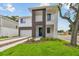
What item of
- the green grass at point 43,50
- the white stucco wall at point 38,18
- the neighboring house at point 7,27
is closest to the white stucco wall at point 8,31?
the neighboring house at point 7,27

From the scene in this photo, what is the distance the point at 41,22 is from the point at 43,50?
3.37 feet

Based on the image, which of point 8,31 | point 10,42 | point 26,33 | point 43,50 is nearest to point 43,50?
point 43,50

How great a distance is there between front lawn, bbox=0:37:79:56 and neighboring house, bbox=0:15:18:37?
0.58m

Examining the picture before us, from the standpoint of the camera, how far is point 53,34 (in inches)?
207

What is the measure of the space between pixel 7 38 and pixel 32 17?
1144 mm

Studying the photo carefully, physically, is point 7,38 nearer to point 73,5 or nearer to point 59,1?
point 59,1

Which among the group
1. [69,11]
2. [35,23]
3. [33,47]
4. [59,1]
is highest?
[59,1]

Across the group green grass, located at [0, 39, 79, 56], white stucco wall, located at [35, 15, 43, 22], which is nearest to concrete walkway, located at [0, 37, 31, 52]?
green grass, located at [0, 39, 79, 56]

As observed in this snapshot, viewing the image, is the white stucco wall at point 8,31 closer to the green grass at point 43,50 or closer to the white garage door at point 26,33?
the white garage door at point 26,33

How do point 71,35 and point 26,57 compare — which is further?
point 71,35

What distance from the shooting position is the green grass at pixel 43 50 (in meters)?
4.79

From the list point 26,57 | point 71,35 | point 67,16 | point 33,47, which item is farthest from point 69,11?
point 26,57

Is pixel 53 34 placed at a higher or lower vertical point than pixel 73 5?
lower

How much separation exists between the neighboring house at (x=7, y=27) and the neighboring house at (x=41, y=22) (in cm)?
21
